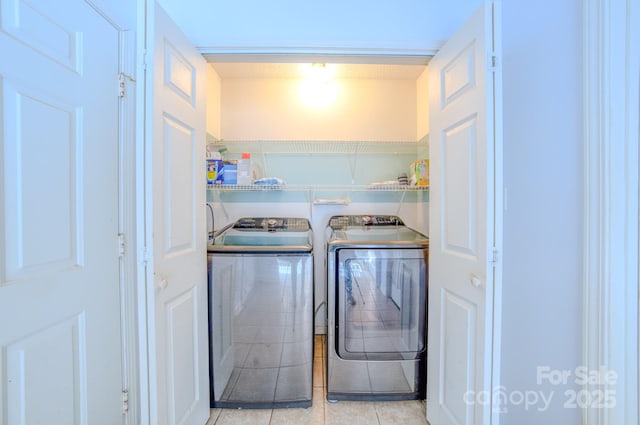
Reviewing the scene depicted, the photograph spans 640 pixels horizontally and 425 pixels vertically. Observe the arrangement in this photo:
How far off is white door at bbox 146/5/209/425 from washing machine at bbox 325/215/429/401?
0.80 metres

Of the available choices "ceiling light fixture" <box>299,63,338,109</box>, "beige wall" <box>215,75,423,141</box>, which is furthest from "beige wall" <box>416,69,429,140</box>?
"ceiling light fixture" <box>299,63,338,109</box>

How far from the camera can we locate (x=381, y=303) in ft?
5.69

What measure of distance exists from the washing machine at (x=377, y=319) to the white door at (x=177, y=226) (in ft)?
2.64

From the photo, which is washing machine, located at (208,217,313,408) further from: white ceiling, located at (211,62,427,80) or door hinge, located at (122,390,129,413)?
white ceiling, located at (211,62,427,80)

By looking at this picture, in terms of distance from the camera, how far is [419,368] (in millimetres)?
1714

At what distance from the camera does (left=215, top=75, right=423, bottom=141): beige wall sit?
97.3 inches

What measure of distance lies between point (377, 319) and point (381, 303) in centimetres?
11

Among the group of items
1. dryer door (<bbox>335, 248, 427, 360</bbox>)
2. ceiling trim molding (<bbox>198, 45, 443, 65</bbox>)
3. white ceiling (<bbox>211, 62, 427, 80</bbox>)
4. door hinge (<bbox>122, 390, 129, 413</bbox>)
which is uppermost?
white ceiling (<bbox>211, 62, 427, 80</bbox>)

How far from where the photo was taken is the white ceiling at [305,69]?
2.27 m
